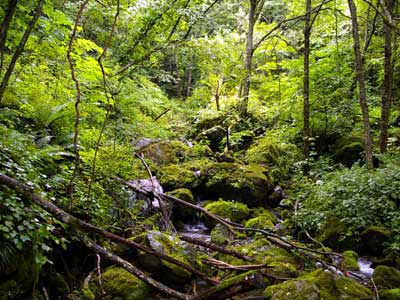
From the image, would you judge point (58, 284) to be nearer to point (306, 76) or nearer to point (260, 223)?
point (260, 223)

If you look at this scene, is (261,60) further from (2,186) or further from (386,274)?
(2,186)

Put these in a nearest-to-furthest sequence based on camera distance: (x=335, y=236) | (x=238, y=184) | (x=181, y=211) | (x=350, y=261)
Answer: (x=350, y=261), (x=335, y=236), (x=181, y=211), (x=238, y=184)

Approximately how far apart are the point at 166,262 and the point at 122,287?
0.69 meters

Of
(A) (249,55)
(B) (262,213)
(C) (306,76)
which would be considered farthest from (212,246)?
(A) (249,55)

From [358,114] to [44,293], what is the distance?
33.5 ft

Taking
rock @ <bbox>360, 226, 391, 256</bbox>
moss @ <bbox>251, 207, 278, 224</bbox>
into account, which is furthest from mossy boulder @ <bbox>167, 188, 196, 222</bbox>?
rock @ <bbox>360, 226, 391, 256</bbox>

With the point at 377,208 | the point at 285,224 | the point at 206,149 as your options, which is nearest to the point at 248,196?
the point at 285,224

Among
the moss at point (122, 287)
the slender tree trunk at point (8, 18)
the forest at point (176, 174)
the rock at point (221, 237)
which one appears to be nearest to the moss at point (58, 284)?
the forest at point (176, 174)

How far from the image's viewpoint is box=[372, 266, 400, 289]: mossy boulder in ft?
16.4

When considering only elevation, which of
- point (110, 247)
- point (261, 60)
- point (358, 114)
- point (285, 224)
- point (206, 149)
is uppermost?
point (261, 60)

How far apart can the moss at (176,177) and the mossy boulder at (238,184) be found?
46cm

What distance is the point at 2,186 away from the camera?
3123mm

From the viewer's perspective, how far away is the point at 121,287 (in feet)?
15.1

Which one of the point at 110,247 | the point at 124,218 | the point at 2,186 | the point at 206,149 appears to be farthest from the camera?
the point at 206,149
